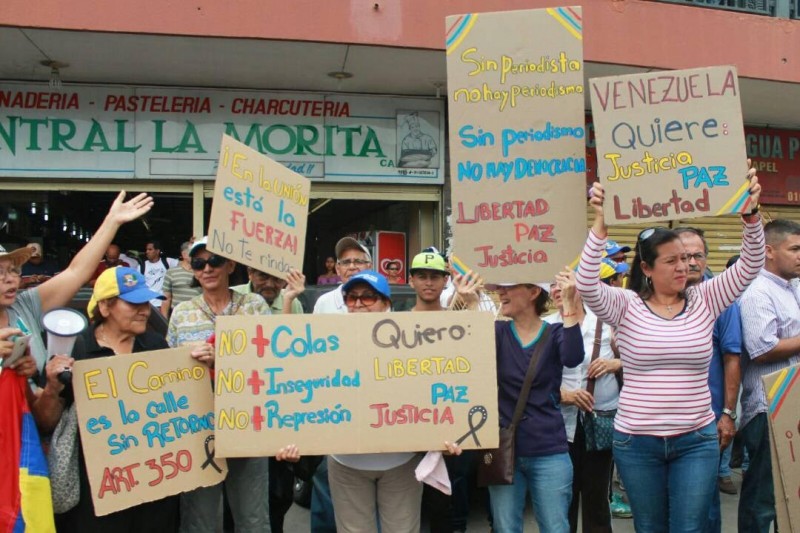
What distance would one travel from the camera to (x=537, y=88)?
4000 mm

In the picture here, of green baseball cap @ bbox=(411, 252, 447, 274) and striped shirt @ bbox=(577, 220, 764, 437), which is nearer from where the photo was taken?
striped shirt @ bbox=(577, 220, 764, 437)

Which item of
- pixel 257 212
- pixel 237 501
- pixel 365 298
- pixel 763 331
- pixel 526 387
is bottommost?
pixel 237 501

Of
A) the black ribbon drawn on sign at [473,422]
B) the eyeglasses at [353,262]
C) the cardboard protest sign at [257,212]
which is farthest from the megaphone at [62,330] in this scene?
the eyeglasses at [353,262]

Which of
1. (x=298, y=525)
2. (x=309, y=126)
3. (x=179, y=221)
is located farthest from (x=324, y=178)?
(x=298, y=525)

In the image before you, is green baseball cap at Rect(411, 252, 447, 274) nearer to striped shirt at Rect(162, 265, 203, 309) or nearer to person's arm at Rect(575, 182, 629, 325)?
person's arm at Rect(575, 182, 629, 325)

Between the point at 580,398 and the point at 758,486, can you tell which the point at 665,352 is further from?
the point at 758,486

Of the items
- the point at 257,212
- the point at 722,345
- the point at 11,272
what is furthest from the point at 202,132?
the point at 722,345

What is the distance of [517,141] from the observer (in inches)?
157

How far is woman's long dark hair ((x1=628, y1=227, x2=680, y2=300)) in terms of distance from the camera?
366 cm

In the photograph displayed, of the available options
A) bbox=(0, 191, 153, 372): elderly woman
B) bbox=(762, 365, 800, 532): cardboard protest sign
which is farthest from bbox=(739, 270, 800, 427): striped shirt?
bbox=(0, 191, 153, 372): elderly woman

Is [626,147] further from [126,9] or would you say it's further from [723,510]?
[126,9]

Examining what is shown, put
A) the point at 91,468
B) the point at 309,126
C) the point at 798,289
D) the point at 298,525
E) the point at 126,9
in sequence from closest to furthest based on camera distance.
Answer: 1. the point at 91,468
2. the point at 798,289
3. the point at 298,525
4. the point at 126,9
5. the point at 309,126

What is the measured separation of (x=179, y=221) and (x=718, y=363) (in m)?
8.73

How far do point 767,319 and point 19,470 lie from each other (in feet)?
11.9
